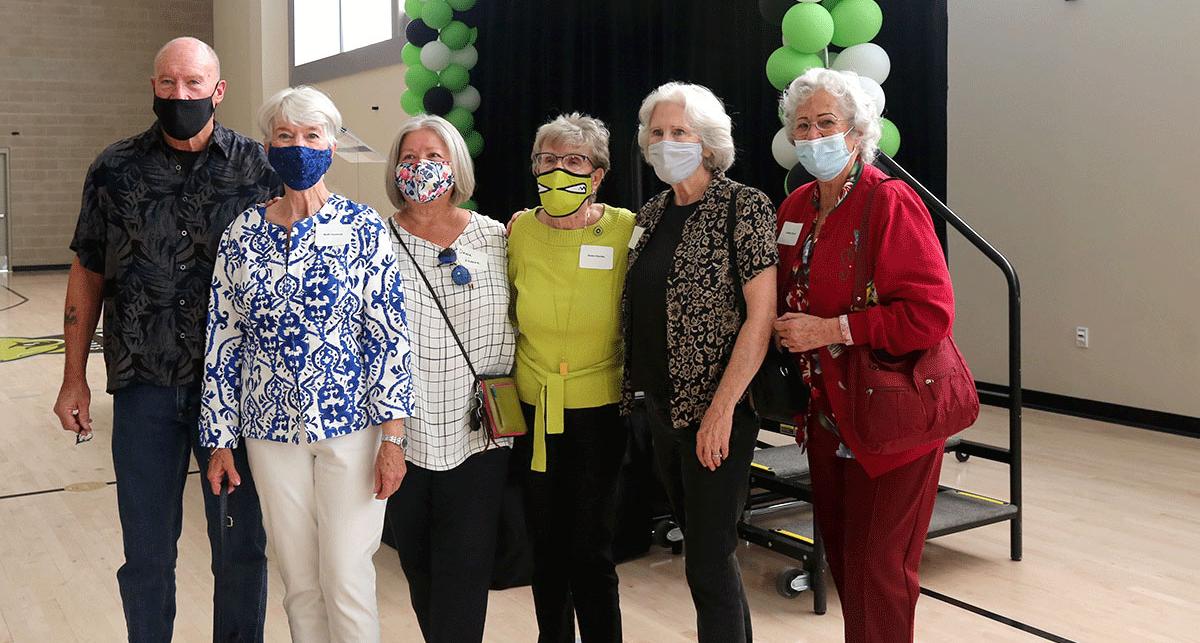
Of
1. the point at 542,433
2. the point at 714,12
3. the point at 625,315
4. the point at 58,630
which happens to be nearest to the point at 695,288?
the point at 625,315

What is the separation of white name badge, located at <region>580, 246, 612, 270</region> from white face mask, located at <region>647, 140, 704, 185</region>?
0.22 m

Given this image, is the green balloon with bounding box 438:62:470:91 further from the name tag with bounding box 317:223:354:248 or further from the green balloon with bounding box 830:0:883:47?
the name tag with bounding box 317:223:354:248

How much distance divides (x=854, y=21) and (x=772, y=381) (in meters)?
2.28

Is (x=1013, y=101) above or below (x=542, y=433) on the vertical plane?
above

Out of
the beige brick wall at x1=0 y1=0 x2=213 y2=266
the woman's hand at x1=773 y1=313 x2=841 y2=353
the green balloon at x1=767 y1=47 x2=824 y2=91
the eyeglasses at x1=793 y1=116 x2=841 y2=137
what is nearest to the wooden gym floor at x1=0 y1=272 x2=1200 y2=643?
the woman's hand at x1=773 y1=313 x2=841 y2=353

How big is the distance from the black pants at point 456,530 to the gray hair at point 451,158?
1.98 feet

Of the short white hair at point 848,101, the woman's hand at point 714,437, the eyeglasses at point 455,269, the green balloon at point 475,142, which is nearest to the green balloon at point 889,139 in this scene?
the short white hair at point 848,101

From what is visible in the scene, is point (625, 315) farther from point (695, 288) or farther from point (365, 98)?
point (365, 98)

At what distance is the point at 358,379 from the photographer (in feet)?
7.43

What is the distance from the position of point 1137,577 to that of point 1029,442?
233 cm

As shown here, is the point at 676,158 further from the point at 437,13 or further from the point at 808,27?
the point at 437,13

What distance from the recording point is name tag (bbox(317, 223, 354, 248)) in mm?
2225

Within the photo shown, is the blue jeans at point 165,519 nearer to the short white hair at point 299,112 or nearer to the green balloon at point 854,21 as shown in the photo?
the short white hair at point 299,112

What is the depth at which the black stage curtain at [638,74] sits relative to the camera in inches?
193
